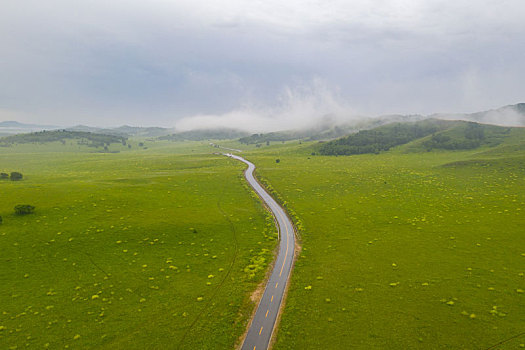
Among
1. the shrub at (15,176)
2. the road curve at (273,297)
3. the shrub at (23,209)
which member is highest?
the shrub at (15,176)

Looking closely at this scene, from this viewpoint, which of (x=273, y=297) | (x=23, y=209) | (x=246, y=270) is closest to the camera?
Answer: (x=273, y=297)

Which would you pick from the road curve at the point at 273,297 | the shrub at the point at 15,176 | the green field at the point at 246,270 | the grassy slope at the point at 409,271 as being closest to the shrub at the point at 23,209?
the green field at the point at 246,270

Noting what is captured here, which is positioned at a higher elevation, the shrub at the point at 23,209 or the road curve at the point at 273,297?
the shrub at the point at 23,209

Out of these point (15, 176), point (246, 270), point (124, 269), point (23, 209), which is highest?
point (15, 176)

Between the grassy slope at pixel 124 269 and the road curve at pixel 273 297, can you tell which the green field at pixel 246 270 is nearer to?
the grassy slope at pixel 124 269

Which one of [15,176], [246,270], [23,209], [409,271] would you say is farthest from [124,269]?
[15,176]

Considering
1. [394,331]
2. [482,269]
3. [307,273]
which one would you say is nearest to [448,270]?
[482,269]

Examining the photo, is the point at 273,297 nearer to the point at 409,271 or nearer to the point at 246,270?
the point at 246,270

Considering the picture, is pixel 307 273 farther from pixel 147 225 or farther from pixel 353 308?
pixel 147 225
